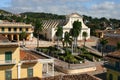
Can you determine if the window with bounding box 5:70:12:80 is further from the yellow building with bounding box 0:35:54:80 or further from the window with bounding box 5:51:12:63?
the window with bounding box 5:51:12:63

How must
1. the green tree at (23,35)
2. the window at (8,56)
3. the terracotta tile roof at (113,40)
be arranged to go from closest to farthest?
the window at (8,56) < the terracotta tile roof at (113,40) < the green tree at (23,35)

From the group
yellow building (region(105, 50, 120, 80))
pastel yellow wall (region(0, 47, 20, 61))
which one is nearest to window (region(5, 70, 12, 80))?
pastel yellow wall (region(0, 47, 20, 61))

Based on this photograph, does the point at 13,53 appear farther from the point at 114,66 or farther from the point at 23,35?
the point at 23,35

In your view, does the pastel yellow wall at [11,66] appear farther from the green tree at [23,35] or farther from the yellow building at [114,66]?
the green tree at [23,35]

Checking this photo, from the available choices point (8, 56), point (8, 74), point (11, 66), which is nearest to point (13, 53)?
point (8, 56)

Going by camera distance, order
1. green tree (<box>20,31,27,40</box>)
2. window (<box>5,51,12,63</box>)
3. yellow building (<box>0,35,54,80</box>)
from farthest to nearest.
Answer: green tree (<box>20,31,27,40</box>)
window (<box>5,51,12,63</box>)
yellow building (<box>0,35,54,80</box>)

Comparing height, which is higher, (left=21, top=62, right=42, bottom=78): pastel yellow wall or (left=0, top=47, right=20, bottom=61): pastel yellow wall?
(left=0, top=47, right=20, bottom=61): pastel yellow wall

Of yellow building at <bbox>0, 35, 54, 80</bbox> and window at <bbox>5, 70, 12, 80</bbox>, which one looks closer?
yellow building at <bbox>0, 35, 54, 80</bbox>

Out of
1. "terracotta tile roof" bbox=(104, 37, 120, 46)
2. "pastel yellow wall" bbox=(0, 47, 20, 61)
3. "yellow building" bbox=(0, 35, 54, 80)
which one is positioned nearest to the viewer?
"pastel yellow wall" bbox=(0, 47, 20, 61)

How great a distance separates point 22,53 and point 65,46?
4742 centimetres

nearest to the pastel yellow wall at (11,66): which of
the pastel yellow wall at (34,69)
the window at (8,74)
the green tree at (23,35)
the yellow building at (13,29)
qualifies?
the window at (8,74)

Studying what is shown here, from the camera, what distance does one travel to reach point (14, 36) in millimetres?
93250

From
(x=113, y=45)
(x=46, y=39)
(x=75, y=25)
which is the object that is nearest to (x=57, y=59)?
(x=75, y=25)

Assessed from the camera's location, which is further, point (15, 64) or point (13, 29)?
point (13, 29)
